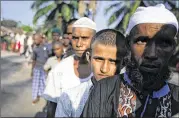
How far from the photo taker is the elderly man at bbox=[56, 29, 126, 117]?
197 centimetres

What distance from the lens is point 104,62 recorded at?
6.58ft

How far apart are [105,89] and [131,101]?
0.12 m

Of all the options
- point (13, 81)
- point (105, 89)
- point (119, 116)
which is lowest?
point (13, 81)

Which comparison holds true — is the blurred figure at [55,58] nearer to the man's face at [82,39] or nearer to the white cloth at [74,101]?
the man's face at [82,39]

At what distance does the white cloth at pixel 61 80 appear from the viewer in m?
2.86

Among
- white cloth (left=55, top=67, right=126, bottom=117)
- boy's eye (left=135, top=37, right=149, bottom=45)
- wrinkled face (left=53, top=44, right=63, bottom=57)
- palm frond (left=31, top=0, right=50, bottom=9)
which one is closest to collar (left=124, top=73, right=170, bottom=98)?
boy's eye (left=135, top=37, right=149, bottom=45)

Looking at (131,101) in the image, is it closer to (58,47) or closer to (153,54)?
(153,54)

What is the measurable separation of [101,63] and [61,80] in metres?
0.95

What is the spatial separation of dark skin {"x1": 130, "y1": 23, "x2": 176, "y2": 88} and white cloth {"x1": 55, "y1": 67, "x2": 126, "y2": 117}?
1.58ft

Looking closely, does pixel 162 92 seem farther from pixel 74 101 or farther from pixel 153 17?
pixel 74 101

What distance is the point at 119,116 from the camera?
4.79 feet

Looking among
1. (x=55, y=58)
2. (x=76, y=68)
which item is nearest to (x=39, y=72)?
(x=55, y=58)

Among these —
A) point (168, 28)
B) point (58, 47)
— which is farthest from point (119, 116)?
point (58, 47)

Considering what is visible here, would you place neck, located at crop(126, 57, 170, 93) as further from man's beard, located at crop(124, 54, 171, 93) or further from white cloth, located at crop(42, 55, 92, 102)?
white cloth, located at crop(42, 55, 92, 102)
